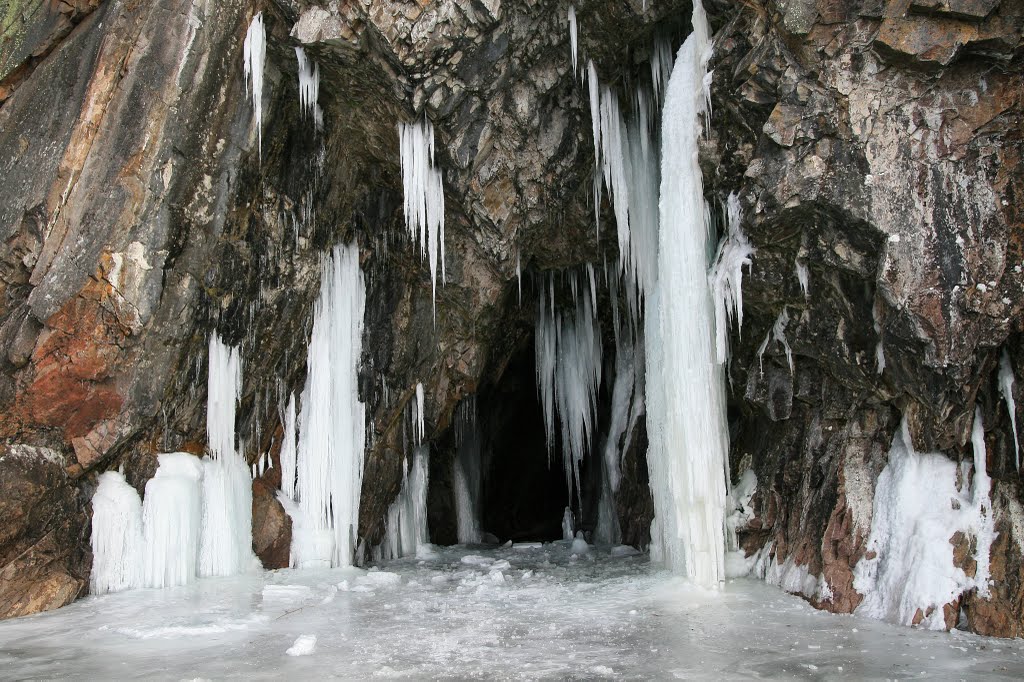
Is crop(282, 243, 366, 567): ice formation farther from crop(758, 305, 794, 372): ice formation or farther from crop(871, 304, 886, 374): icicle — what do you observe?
crop(871, 304, 886, 374): icicle

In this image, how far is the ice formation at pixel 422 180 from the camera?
10.4 meters

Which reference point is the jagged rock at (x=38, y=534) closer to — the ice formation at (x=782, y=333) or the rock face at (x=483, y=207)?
the rock face at (x=483, y=207)

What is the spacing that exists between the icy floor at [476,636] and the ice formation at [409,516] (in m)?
3.67

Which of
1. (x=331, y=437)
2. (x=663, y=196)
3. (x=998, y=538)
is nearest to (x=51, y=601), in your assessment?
(x=331, y=437)

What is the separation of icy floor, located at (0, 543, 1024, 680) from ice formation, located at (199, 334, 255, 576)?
18.1 inches

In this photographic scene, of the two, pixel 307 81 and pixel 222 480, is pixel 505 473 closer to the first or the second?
pixel 222 480

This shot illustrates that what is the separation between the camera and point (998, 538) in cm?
728

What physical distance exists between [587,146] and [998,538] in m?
6.74

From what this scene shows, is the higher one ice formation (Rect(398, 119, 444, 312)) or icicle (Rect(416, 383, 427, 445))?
ice formation (Rect(398, 119, 444, 312))

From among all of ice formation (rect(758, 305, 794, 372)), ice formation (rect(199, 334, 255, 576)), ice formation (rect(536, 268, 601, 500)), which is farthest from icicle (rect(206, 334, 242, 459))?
ice formation (rect(758, 305, 794, 372))

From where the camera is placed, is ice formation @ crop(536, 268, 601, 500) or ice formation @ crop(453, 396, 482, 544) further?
ice formation @ crop(453, 396, 482, 544)

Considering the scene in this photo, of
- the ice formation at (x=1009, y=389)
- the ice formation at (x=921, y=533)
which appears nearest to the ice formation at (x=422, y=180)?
the ice formation at (x=921, y=533)

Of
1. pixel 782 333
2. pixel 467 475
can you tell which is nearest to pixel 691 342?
pixel 782 333

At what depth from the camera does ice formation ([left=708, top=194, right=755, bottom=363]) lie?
9.22 meters
